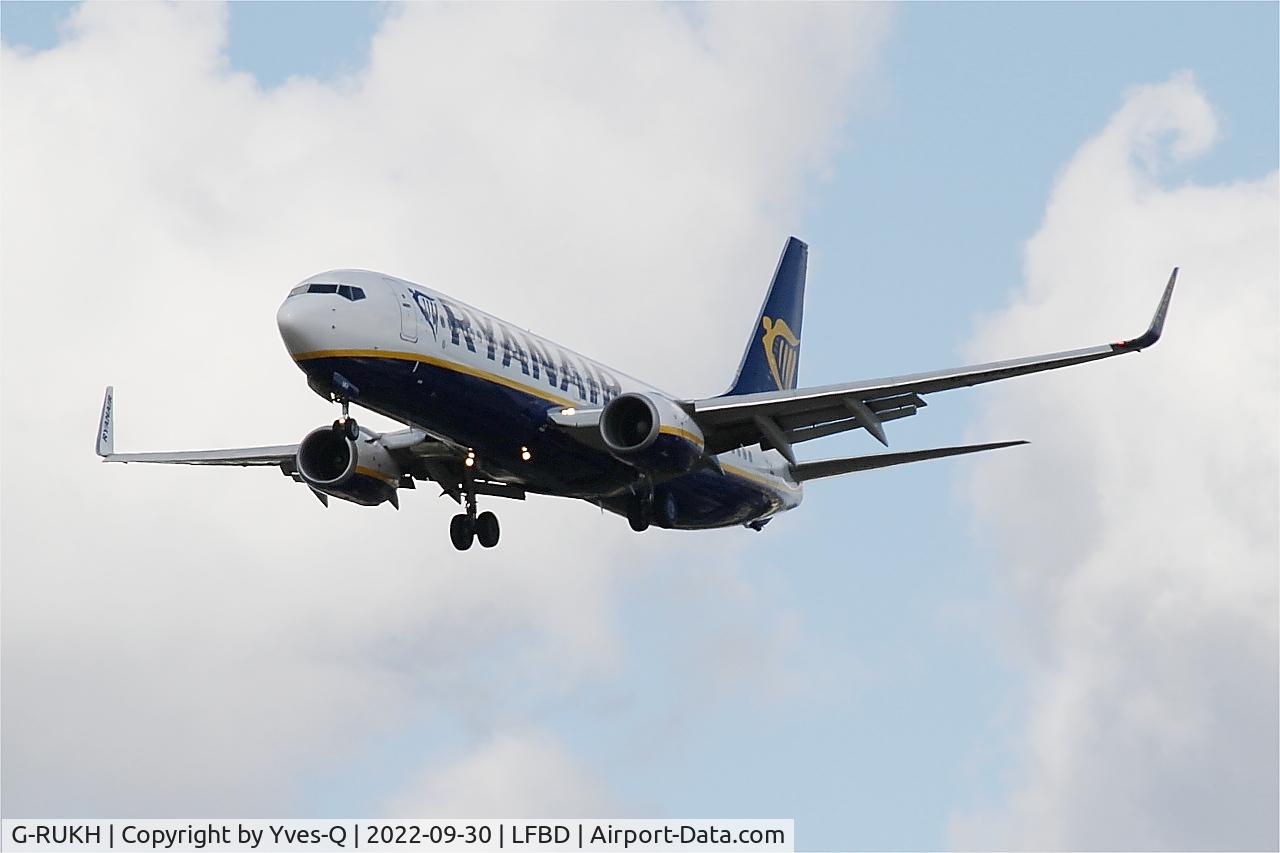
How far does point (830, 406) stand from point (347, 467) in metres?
11.2

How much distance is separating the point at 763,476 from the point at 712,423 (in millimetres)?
6302

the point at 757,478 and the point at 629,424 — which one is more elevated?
the point at 757,478

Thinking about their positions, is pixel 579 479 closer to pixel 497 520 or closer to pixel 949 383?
pixel 497 520

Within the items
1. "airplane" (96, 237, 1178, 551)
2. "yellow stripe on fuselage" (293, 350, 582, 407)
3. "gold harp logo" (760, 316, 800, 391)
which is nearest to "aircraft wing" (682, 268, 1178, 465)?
"airplane" (96, 237, 1178, 551)

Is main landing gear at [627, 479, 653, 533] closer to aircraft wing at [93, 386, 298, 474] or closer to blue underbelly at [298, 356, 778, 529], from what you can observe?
blue underbelly at [298, 356, 778, 529]

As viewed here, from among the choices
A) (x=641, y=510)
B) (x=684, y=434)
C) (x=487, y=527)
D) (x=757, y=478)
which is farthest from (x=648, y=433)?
(x=757, y=478)

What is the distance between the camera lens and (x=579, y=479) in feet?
155

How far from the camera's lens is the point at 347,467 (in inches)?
1898

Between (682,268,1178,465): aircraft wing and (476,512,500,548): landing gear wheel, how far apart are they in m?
5.71

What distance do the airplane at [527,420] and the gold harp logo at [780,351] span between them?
6.08 m

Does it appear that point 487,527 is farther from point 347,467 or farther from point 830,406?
point 830,406

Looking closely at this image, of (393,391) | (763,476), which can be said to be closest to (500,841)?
(393,391)

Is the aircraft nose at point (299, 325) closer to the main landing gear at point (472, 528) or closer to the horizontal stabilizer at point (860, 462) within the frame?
the main landing gear at point (472, 528)

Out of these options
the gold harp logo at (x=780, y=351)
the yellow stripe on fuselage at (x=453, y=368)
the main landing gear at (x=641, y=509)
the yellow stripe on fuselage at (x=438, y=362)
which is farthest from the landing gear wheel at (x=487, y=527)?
the gold harp logo at (x=780, y=351)
